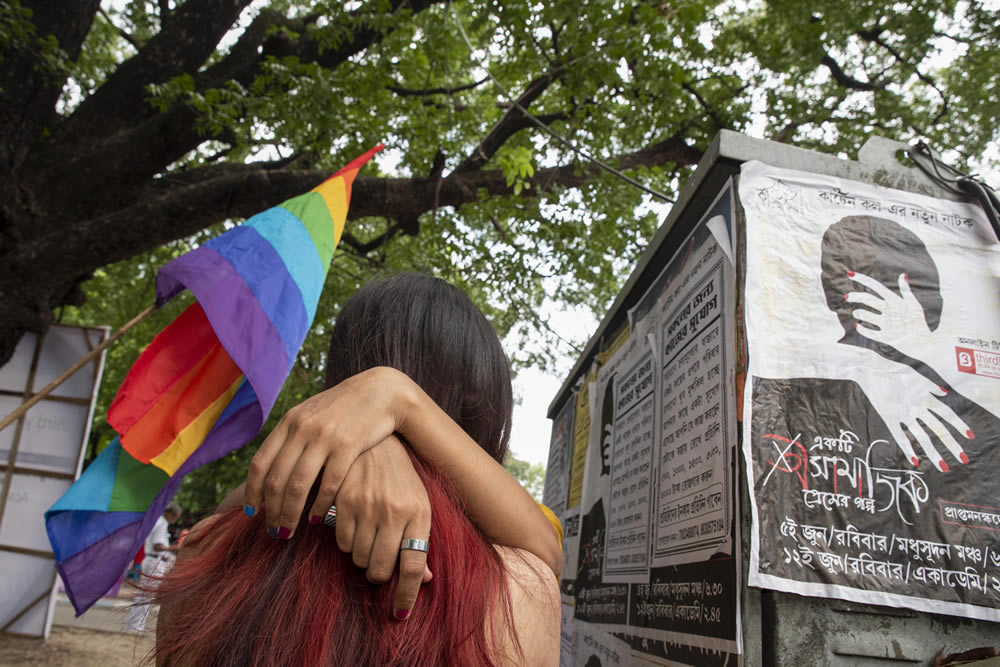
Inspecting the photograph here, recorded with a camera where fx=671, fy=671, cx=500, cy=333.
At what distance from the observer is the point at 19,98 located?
586 centimetres

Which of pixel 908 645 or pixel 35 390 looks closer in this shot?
pixel 908 645

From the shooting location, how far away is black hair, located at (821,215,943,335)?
174 centimetres

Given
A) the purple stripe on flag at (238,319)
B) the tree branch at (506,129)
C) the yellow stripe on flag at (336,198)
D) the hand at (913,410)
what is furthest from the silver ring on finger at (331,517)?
the tree branch at (506,129)

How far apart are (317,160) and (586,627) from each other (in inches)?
221

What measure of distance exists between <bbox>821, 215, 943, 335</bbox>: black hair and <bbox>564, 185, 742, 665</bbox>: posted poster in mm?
260

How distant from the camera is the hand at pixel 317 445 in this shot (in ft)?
3.25

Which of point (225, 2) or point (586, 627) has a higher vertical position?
point (225, 2)

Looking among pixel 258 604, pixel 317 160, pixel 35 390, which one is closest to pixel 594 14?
pixel 317 160

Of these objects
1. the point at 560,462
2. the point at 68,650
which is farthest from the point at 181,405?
the point at 68,650

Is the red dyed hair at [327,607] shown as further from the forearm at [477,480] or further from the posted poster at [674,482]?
the posted poster at [674,482]

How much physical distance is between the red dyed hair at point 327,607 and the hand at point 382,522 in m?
0.06

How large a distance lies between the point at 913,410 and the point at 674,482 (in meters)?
0.66

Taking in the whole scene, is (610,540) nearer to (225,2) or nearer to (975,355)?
(975,355)

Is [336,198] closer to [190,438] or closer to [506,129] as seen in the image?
[190,438]
